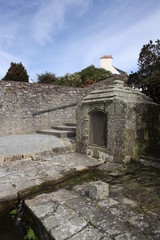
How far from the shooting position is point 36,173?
4.28m

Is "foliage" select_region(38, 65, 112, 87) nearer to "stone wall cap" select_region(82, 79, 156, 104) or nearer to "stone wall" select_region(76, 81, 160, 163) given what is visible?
"stone wall cap" select_region(82, 79, 156, 104)

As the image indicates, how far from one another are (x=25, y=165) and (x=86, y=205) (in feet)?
8.23

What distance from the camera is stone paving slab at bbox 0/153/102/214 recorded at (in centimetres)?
337

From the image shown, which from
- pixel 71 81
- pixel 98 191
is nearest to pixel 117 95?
pixel 98 191

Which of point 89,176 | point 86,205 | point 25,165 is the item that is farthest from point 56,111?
point 86,205

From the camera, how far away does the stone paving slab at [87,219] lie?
2.09 metres

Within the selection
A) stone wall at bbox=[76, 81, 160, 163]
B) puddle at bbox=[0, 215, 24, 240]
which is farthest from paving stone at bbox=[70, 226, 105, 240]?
stone wall at bbox=[76, 81, 160, 163]

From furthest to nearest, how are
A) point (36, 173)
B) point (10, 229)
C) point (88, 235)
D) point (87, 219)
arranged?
point (36, 173) → point (10, 229) → point (87, 219) → point (88, 235)

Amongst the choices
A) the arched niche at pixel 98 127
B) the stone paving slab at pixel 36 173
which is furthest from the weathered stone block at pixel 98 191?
the arched niche at pixel 98 127

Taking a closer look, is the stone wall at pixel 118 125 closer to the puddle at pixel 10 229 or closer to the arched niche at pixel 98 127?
the arched niche at pixel 98 127

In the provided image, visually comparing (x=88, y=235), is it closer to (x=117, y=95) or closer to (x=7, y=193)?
(x=7, y=193)

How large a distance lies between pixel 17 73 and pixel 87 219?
16.9 meters

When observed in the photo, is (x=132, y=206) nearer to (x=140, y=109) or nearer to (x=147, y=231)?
(x=147, y=231)

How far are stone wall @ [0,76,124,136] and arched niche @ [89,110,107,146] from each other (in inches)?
184
